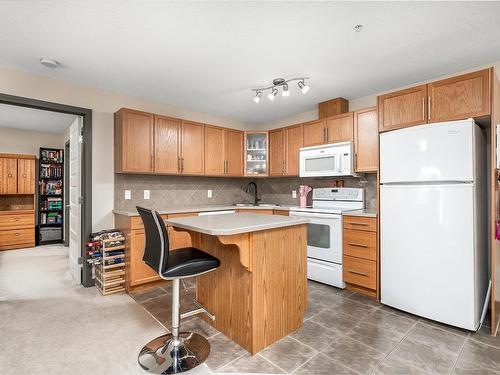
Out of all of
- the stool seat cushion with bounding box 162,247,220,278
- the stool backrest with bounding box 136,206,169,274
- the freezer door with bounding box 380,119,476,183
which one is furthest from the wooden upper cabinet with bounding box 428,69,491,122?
the stool backrest with bounding box 136,206,169,274

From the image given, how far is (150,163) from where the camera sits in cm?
358

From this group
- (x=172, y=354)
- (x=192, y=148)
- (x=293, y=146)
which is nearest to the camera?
(x=172, y=354)

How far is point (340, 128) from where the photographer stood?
3629 mm

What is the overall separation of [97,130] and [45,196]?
3.74 meters

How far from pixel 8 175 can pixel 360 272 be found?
6699 mm

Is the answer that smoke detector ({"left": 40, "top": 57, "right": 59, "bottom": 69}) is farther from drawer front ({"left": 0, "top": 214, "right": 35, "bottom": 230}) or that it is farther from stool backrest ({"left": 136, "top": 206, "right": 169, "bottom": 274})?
drawer front ({"left": 0, "top": 214, "right": 35, "bottom": 230})

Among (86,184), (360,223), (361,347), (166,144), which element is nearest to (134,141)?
(166,144)

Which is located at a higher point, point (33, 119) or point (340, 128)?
point (33, 119)

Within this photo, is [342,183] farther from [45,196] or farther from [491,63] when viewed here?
[45,196]

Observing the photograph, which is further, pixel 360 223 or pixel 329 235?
pixel 329 235

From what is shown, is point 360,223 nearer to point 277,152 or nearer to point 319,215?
point 319,215

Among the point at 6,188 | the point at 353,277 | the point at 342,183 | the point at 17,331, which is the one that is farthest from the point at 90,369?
the point at 6,188

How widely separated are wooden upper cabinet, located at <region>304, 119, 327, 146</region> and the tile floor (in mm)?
2236

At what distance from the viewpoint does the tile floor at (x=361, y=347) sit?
70.9 inches
